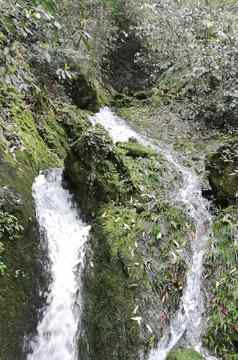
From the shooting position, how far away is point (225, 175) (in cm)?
843

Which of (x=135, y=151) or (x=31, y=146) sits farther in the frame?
(x=135, y=151)

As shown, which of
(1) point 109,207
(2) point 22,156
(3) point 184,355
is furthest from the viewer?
(2) point 22,156

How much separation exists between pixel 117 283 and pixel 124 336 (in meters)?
0.79

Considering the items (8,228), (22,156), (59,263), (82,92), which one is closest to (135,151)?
(22,156)

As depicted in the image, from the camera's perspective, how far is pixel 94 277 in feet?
21.1

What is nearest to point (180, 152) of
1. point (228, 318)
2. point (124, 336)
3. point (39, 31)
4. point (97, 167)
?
point (97, 167)

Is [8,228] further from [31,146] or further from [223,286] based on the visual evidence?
[223,286]

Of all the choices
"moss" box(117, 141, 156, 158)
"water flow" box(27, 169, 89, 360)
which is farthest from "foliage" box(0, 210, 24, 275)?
"moss" box(117, 141, 156, 158)

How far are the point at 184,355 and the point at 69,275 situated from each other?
2.27 metres

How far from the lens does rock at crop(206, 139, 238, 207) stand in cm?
834

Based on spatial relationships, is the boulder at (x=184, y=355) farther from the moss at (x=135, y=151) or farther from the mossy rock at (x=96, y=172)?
the moss at (x=135, y=151)

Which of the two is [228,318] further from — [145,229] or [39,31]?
[39,31]

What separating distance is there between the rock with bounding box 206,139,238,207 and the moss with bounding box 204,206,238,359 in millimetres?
323

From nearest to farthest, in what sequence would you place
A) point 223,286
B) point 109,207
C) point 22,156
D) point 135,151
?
1. point 223,286
2. point 109,207
3. point 22,156
4. point 135,151
